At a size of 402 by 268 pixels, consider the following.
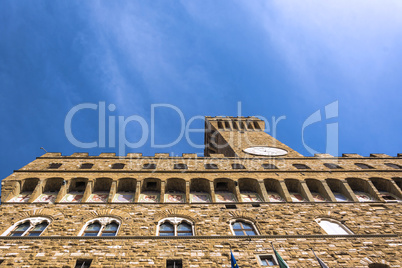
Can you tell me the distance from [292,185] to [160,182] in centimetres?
706

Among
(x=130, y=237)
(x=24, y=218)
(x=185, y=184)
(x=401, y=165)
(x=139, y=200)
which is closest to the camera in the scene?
(x=130, y=237)

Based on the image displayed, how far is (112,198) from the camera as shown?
14.7 meters

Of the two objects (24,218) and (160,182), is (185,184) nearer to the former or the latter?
(160,182)

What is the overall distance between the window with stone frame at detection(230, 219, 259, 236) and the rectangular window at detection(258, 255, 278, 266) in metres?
1.62

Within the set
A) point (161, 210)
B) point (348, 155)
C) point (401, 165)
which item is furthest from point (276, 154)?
point (161, 210)

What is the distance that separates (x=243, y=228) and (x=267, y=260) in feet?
7.38

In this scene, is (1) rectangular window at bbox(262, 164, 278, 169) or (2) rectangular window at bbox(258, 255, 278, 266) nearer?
(2) rectangular window at bbox(258, 255, 278, 266)

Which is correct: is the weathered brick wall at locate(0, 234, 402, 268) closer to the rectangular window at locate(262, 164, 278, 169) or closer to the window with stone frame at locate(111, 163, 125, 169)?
the window with stone frame at locate(111, 163, 125, 169)

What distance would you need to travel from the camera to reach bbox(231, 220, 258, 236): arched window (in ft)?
41.8

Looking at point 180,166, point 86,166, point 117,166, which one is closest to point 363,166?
point 180,166

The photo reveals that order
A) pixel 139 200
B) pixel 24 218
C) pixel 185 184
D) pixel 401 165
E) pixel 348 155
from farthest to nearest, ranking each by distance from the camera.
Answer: pixel 348 155 < pixel 401 165 < pixel 185 184 < pixel 139 200 < pixel 24 218

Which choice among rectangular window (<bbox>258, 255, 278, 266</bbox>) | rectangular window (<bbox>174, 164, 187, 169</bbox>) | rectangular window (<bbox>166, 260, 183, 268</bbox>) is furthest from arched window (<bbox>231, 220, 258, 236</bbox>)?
rectangular window (<bbox>174, 164, 187, 169</bbox>)

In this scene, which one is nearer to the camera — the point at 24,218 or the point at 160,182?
the point at 24,218

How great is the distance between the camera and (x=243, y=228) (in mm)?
13094
